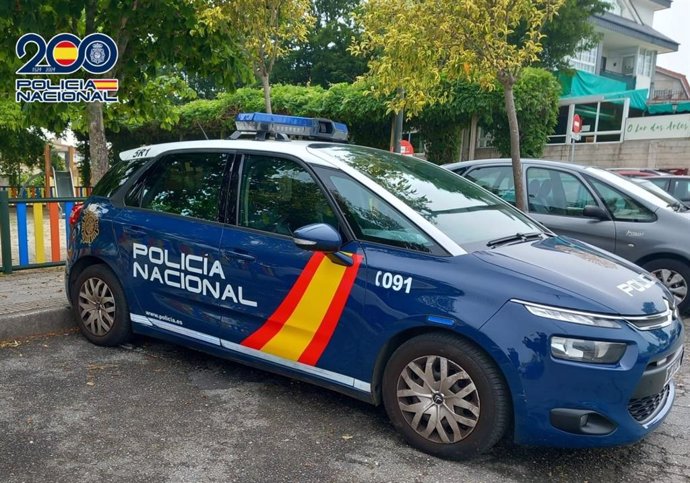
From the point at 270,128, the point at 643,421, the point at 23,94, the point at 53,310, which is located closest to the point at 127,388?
the point at 53,310

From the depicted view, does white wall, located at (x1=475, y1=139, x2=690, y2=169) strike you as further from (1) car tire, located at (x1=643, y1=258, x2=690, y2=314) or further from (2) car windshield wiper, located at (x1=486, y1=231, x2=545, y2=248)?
(2) car windshield wiper, located at (x1=486, y1=231, x2=545, y2=248)

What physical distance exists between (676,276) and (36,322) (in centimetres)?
623

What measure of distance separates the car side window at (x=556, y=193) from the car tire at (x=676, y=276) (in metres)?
0.92

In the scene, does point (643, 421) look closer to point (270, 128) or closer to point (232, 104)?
point (270, 128)

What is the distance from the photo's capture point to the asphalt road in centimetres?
284

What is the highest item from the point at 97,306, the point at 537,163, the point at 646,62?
the point at 646,62

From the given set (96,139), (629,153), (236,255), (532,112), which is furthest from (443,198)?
(629,153)

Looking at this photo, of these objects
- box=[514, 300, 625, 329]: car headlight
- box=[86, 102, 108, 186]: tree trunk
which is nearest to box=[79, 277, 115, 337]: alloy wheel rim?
box=[86, 102, 108, 186]: tree trunk

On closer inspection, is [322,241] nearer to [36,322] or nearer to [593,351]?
[593,351]

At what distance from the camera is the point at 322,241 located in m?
3.13

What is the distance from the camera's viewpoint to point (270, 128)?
4.10m

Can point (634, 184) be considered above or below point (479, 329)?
above

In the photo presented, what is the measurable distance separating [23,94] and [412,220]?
21.3ft

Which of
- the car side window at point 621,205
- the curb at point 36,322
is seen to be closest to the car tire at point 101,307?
the curb at point 36,322
